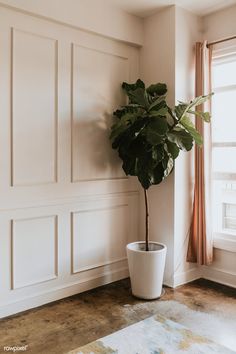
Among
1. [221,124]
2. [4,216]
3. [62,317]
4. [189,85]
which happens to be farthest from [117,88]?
[62,317]

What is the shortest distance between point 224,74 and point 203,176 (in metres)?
1.03

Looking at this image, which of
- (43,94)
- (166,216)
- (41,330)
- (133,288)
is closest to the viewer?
(41,330)

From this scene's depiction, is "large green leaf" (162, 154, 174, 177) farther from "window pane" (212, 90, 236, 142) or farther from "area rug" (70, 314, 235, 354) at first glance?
"area rug" (70, 314, 235, 354)

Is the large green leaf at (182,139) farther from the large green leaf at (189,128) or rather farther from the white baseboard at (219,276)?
the white baseboard at (219,276)

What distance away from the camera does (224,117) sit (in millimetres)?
3391

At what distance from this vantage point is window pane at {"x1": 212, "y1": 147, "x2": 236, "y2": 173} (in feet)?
A: 10.9

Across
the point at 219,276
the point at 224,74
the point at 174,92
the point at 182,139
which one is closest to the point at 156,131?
the point at 182,139

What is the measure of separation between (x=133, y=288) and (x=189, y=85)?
202cm

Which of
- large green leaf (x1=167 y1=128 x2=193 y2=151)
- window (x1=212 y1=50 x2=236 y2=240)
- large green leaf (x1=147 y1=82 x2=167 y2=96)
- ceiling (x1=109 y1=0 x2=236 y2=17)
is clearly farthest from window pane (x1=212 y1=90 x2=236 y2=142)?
ceiling (x1=109 y1=0 x2=236 y2=17)

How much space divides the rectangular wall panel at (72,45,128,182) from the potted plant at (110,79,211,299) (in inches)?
9.1

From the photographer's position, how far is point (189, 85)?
3385 millimetres

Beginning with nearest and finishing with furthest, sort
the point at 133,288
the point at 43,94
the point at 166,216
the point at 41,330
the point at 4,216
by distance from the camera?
the point at 41,330, the point at 4,216, the point at 43,94, the point at 133,288, the point at 166,216

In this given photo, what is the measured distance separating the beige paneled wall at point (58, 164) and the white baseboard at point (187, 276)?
1.77ft

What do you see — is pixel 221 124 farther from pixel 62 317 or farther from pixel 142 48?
pixel 62 317
